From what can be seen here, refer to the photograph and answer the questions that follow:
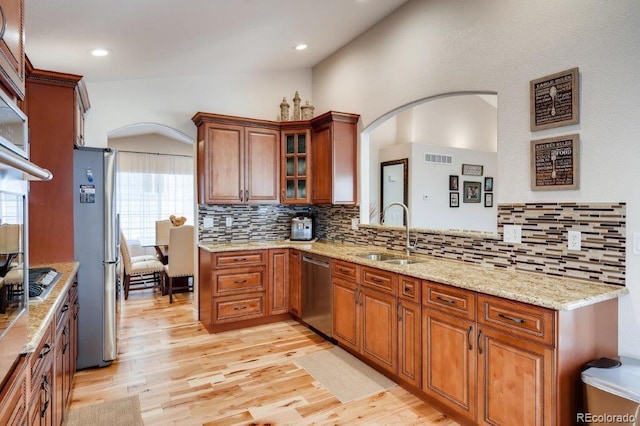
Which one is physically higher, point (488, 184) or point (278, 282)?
point (488, 184)

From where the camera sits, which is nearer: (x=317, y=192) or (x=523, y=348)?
(x=523, y=348)

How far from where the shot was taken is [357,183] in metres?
4.22

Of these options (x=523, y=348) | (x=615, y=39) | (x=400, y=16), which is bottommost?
(x=523, y=348)

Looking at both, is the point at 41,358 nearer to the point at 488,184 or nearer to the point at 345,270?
the point at 345,270

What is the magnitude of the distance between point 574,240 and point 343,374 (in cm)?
189

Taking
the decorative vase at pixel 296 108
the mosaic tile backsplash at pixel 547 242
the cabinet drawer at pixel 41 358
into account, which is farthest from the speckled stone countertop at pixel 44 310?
the decorative vase at pixel 296 108

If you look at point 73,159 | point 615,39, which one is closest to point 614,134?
point 615,39

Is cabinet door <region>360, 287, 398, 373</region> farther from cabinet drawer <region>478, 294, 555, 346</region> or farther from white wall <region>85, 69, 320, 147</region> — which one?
white wall <region>85, 69, 320, 147</region>

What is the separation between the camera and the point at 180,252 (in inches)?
203

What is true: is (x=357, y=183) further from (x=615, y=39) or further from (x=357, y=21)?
(x=615, y=39)

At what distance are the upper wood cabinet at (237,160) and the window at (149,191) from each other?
129 inches

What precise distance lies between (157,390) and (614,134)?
3.39 metres

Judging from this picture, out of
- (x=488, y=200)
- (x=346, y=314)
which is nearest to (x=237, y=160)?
(x=346, y=314)

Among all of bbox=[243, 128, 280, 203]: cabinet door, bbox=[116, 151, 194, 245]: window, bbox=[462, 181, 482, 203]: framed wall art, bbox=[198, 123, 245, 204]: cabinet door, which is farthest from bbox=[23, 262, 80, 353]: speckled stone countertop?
bbox=[462, 181, 482, 203]: framed wall art
